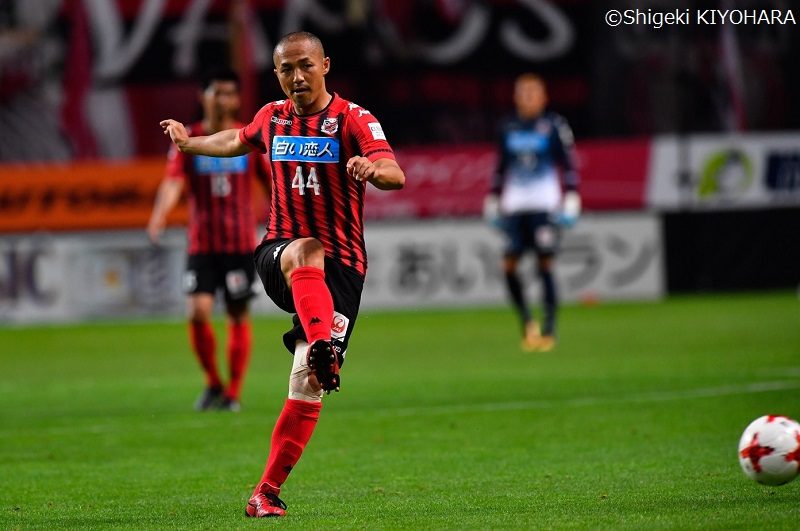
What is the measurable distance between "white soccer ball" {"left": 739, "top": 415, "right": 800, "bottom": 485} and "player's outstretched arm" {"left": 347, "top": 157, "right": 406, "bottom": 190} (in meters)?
1.64

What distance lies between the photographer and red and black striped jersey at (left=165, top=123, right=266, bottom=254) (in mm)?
10039

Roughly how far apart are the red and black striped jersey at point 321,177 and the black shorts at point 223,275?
4.07 meters

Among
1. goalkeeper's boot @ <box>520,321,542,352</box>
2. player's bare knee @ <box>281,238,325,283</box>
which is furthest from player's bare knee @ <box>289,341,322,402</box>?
goalkeeper's boot @ <box>520,321,542,352</box>

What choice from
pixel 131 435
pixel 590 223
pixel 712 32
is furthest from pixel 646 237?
pixel 131 435

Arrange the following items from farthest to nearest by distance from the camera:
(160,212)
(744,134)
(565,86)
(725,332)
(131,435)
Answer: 1. (565,86)
2. (744,134)
3. (725,332)
4. (160,212)
5. (131,435)

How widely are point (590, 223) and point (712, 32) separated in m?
3.96

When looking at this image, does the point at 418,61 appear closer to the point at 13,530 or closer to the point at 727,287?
the point at 727,287

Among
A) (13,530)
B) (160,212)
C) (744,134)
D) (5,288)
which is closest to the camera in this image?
(13,530)

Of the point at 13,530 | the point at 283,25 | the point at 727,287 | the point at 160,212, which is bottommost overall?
the point at 727,287

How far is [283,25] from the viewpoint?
71.9ft

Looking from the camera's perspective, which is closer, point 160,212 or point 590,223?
point 160,212

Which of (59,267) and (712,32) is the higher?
(712,32)

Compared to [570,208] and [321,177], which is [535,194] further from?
[321,177]

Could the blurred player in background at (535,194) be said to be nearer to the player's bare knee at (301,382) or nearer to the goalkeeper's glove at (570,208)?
the goalkeeper's glove at (570,208)
